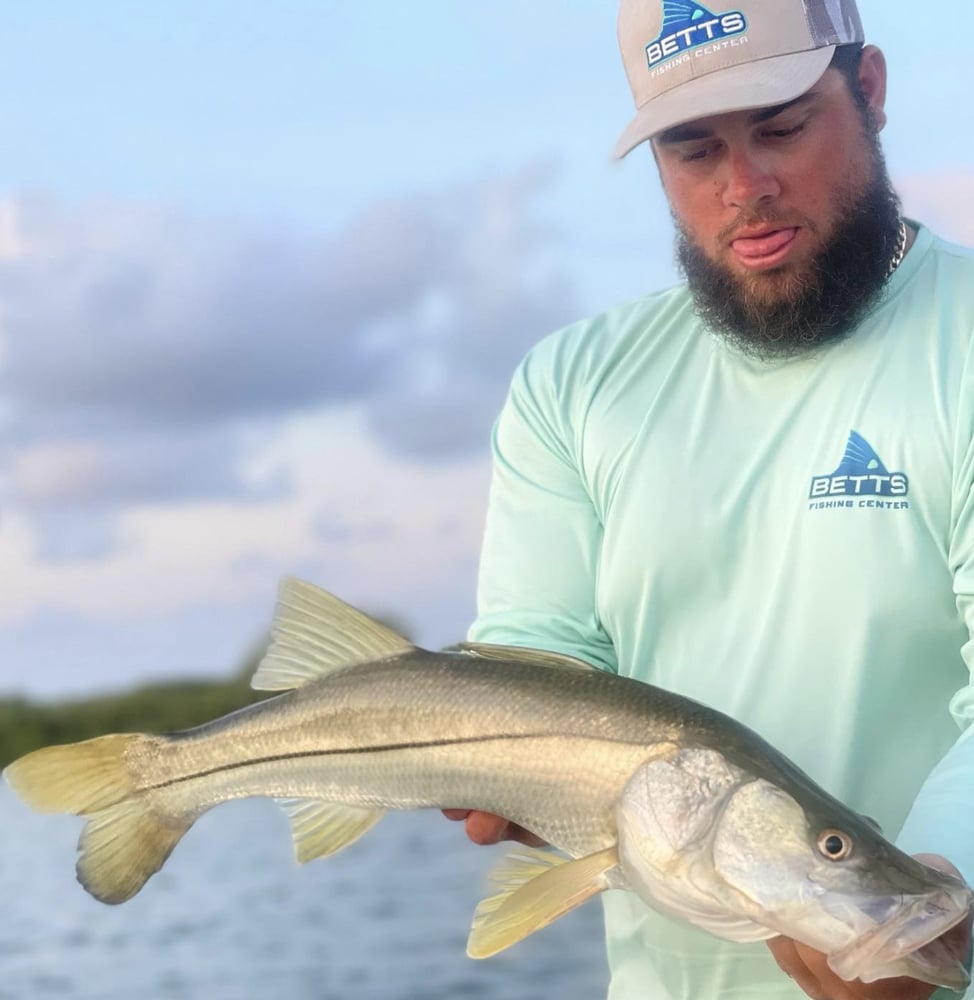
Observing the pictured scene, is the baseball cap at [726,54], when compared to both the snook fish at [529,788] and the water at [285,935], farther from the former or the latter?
the water at [285,935]

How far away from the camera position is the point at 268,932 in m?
31.0

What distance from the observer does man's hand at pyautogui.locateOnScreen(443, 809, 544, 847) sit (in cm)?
355

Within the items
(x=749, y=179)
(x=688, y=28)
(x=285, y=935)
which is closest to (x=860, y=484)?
(x=749, y=179)

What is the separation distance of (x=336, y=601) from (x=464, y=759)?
20.5 inches

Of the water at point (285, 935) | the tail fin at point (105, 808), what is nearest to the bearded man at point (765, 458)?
the tail fin at point (105, 808)

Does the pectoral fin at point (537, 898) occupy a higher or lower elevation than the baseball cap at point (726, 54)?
lower

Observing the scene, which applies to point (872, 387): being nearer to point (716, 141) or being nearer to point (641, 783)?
point (716, 141)

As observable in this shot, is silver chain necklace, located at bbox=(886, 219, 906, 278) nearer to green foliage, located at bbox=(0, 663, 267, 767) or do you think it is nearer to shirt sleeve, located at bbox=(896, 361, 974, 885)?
shirt sleeve, located at bbox=(896, 361, 974, 885)

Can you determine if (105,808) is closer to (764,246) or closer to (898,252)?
(764,246)

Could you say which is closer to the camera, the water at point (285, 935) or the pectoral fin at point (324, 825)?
the pectoral fin at point (324, 825)

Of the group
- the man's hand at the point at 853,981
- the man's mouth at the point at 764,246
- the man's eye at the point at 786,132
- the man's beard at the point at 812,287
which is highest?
the man's eye at the point at 786,132

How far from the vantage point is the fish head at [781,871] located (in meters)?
2.80

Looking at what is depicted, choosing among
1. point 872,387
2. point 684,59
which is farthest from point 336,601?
point 684,59

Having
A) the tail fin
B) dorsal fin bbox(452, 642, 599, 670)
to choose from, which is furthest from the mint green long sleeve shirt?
the tail fin
